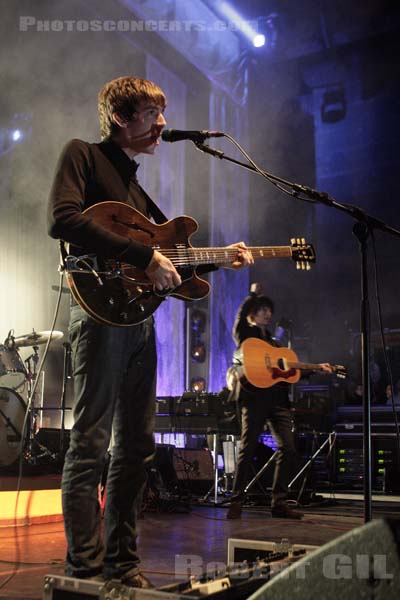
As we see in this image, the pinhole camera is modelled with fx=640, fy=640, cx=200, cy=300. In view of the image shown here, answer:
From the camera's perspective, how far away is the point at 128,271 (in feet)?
8.05

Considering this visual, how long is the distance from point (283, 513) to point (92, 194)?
4.15m

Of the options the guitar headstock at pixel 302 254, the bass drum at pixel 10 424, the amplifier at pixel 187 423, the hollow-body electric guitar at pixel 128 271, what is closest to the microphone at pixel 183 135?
the hollow-body electric guitar at pixel 128 271

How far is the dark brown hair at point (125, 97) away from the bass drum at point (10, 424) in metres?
4.81

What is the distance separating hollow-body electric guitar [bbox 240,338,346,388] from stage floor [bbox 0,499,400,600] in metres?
1.24

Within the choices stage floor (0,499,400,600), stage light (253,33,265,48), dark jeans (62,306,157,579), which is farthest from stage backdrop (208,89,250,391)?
dark jeans (62,306,157,579)

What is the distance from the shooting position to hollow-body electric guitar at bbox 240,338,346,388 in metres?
5.87

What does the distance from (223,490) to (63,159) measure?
259 inches

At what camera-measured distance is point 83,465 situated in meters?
2.27

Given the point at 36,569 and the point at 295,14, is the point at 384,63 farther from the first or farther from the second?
the point at 36,569

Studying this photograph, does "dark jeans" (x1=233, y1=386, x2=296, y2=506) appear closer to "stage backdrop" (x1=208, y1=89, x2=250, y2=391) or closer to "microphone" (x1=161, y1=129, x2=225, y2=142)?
"microphone" (x1=161, y1=129, x2=225, y2=142)

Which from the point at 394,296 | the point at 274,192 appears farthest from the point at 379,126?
the point at 394,296

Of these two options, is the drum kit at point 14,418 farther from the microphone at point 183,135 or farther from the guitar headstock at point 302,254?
the microphone at point 183,135

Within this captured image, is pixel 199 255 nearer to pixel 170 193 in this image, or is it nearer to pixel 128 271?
pixel 128 271

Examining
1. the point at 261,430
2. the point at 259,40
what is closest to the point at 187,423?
the point at 261,430
